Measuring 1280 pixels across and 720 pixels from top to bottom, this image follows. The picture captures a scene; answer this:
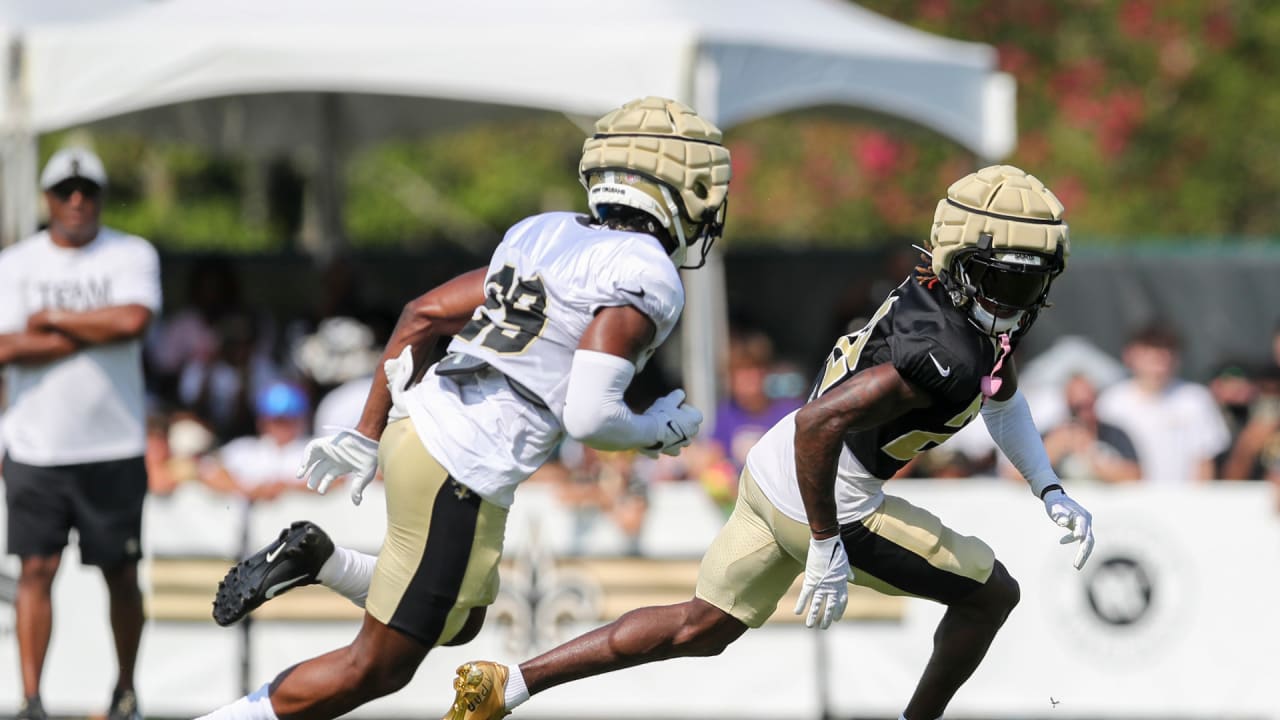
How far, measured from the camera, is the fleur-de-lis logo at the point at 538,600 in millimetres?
8297

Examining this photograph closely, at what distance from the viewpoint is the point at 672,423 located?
16.4ft

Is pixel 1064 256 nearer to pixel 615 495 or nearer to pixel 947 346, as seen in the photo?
pixel 947 346

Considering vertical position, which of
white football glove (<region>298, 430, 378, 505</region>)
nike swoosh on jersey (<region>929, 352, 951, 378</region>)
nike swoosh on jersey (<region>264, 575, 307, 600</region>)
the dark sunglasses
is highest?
the dark sunglasses

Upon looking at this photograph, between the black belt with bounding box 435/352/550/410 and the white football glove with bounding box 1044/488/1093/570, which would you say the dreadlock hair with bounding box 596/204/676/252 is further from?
the white football glove with bounding box 1044/488/1093/570

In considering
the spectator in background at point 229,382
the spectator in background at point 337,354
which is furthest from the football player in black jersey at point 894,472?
the spectator in background at point 229,382

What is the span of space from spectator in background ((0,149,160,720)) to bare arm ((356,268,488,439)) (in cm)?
192

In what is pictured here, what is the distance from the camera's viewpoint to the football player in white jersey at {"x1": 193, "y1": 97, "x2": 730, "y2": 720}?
189 inches

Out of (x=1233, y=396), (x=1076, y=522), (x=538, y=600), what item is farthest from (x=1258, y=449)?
(x=1076, y=522)

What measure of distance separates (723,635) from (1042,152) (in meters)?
13.7

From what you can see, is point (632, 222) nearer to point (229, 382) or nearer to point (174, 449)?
point (174, 449)

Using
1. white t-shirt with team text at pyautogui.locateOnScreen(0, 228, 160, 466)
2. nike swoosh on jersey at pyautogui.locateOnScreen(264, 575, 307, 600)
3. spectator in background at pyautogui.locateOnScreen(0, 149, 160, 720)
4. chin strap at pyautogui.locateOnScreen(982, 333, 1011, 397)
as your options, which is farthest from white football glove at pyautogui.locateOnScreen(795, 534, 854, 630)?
white t-shirt with team text at pyautogui.locateOnScreen(0, 228, 160, 466)

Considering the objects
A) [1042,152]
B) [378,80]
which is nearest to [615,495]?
[378,80]

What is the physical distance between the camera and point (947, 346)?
4.86m

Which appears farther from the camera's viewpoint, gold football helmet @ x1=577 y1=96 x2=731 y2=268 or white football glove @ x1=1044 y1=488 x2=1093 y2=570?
white football glove @ x1=1044 y1=488 x2=1093 y2=570
